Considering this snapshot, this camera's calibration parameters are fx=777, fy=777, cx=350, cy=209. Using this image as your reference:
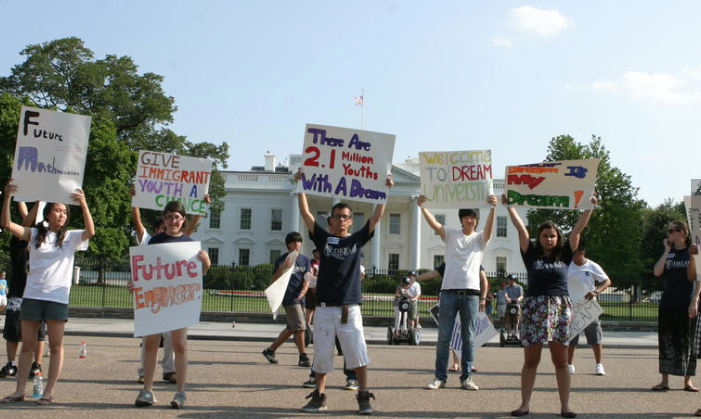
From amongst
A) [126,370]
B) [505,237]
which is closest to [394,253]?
[505,237]

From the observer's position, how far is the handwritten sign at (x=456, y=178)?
9172mm

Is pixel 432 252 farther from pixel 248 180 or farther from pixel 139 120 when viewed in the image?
pixel 139 120

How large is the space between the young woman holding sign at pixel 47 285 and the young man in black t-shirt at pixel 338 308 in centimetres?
205

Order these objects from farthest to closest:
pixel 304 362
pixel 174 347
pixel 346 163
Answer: pixel 304 362 → pixel 346 163 → pixel 174 347

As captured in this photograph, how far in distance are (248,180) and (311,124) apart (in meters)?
67.2

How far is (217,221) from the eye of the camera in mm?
73875

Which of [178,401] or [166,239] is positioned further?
[166,239]

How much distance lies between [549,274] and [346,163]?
2264 mm

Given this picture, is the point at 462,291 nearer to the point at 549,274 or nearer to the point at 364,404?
the point at 549,274

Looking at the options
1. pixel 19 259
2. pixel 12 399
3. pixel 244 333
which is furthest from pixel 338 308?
pixel 244 333

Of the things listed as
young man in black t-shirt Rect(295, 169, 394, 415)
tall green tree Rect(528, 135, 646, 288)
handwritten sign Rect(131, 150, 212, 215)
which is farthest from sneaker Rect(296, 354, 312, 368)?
tall green tree Rect(528, 135, 646, 288)

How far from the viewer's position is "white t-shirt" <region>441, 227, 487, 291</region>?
857 cm

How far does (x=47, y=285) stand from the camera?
6699 mm

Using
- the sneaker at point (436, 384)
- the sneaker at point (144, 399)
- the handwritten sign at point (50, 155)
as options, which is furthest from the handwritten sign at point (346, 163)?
the sneaker at point (144, 399)
